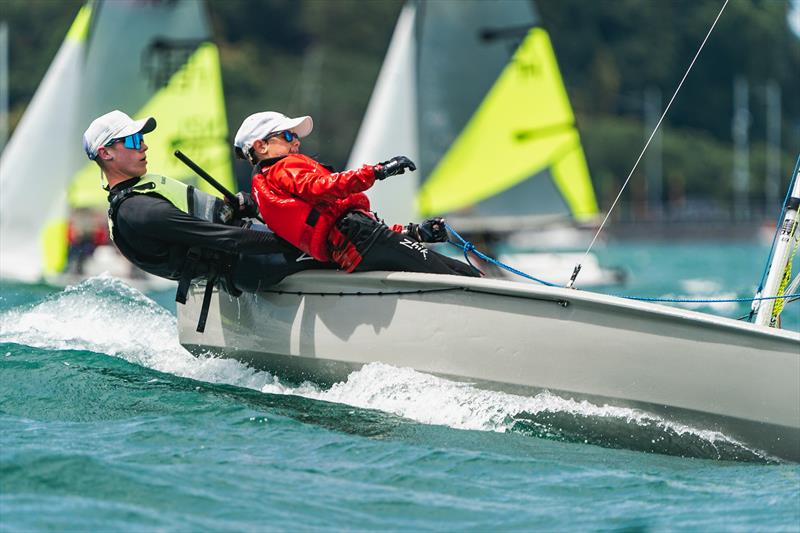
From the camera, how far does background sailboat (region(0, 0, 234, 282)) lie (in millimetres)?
12375

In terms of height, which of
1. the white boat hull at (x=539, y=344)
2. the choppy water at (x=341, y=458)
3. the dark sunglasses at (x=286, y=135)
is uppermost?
the dark sunglasses at (x=286, y=135)

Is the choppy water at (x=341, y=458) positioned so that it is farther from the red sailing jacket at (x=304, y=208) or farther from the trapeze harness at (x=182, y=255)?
the red sailing jacket at (x=304, y=208)

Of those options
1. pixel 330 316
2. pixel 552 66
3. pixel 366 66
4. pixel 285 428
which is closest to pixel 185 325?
pixel 330 316

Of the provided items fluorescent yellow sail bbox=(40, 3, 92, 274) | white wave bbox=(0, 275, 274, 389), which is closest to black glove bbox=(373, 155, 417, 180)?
white wave bbox=(0, 275, 274, 389)

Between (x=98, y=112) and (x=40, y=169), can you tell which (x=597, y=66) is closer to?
(x=98, y=112)

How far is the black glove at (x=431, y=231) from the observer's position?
16.5 feet

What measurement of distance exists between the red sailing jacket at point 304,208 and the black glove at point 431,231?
0.86ft

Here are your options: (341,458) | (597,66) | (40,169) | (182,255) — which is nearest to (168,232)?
(182,255)

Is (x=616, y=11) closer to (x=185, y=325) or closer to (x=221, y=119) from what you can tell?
(x=221, y=119)

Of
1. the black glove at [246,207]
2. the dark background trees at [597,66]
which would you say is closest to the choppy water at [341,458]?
the black glove at [246,207]

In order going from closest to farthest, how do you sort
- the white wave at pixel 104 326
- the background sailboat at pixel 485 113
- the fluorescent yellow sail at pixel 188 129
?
the white wave at pixel 104 326 → the background sailboat at pixel 485 113 → the fluorescent yellow sail at pixel 188 129

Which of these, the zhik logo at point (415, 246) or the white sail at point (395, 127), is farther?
the white sail at point (395, 127)

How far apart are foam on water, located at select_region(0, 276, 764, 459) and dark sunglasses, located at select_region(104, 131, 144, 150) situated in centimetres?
87

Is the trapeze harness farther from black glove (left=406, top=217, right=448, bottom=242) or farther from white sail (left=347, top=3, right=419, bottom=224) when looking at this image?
white sail (left=347, top=3, right=419, bottom=224)
